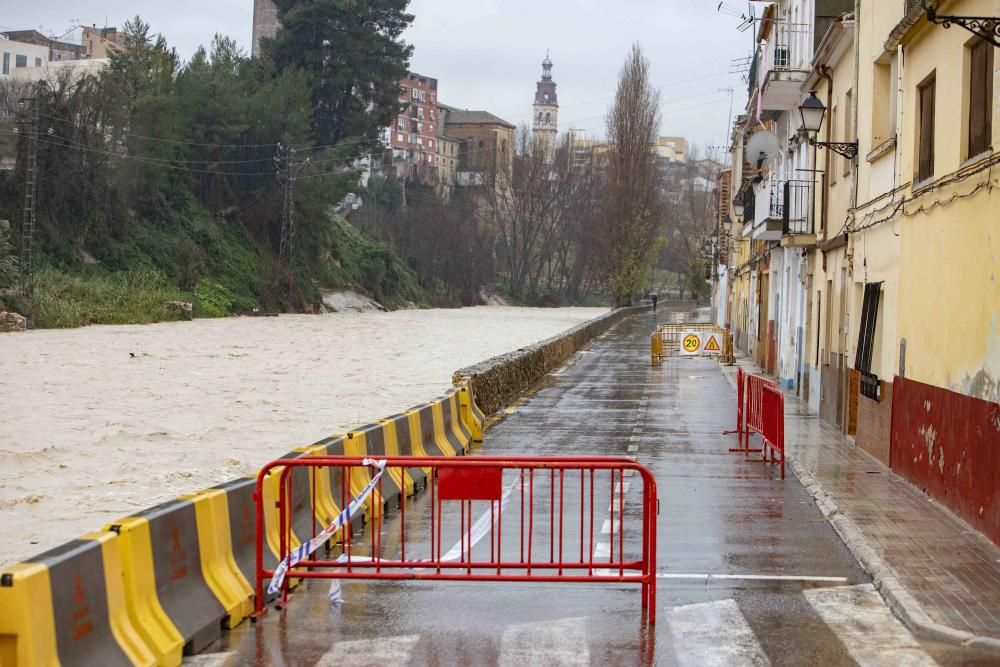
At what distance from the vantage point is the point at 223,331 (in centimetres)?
5581

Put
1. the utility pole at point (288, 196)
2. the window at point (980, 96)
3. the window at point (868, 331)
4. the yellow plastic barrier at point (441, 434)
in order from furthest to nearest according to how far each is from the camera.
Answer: the utility pole at point (288, 196)
the window at point (868, 331)
the yellow plastic barrier at point (441, 434)
the window at point (980, 96)

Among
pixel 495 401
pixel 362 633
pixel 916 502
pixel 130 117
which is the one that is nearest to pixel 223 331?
pixel 130 117

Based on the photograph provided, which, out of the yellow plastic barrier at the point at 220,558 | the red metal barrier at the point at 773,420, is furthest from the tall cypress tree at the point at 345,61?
the yellow plastic barrier at the point at 220,558

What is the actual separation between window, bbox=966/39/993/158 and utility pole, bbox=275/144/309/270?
2552 inches

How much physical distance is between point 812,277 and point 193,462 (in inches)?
538

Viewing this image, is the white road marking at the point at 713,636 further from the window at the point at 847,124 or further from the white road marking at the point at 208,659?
the window at the point at 847,124

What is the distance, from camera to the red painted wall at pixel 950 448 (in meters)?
10.7

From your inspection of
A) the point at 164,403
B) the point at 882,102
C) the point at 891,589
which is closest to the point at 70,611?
the point at 891,589

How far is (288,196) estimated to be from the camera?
249 ft

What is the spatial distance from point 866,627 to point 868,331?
32.4ft

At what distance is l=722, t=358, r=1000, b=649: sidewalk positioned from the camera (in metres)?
7.98

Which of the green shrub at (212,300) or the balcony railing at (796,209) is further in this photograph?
the green shrub at (212,300)

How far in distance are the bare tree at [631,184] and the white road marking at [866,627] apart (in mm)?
74149

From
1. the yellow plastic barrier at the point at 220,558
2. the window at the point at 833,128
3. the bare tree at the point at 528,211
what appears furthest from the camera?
the bare tree at the point at 528,211
